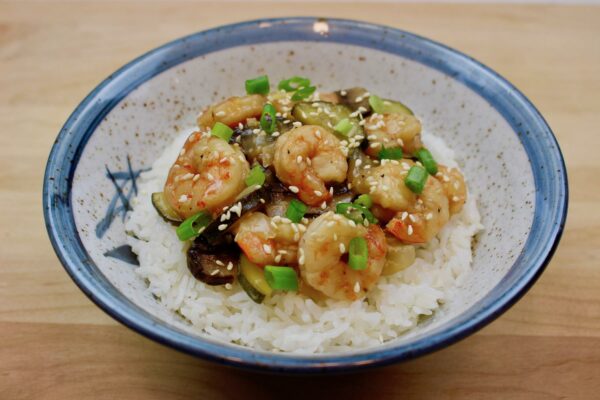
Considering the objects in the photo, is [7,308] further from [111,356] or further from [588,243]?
[588,243]

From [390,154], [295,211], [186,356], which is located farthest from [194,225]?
[390,154]

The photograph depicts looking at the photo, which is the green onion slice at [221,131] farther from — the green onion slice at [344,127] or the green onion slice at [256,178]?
the green onion slice at [344,127]

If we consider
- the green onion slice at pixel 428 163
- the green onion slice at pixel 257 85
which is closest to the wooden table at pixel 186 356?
the green onion slice at pixel 428 163

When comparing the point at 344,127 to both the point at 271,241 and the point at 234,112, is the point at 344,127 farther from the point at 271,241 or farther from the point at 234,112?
the point at 271,241

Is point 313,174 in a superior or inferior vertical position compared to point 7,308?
superior

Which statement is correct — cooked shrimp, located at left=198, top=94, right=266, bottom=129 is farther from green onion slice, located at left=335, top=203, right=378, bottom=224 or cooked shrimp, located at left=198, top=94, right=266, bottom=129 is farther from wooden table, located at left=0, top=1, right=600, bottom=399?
wooden table, located at left=0, top=1, right=600, bottom=399

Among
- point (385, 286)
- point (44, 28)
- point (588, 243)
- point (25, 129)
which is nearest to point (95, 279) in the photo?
point (385, 286)
